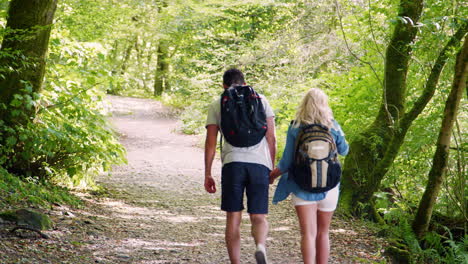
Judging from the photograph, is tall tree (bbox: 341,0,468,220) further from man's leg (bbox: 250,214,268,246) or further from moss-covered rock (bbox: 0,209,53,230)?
moss-covered rock (bbox: 0,209,53,230)

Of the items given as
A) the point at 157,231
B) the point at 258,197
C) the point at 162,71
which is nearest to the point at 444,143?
the point at 258,197

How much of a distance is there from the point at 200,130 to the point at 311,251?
1551 cm

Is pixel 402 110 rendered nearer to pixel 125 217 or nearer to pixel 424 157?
pixel 424 157

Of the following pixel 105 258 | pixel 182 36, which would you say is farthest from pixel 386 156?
pixel 182 36

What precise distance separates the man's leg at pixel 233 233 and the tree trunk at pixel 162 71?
26.3 metres

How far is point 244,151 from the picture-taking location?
13.1 ft

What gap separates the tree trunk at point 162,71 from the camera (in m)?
30.9

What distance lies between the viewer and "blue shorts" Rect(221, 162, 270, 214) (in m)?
3.96

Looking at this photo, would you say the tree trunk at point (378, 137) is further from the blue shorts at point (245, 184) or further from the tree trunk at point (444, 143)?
the blue shorts at point (245, 184)

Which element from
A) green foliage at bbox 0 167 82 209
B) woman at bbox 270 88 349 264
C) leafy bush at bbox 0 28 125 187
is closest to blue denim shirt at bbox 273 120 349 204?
woman at bbox 270 88 349 264

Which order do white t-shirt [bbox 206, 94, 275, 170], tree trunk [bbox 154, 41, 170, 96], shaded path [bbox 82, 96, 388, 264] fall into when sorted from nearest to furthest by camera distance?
1. white t-shirt [bbox 206, 94, 275, 170]
2. shaded path [bbox 82, 96, 388, 264]
3. tree trunk [bbox 154, 41, 170, 96]

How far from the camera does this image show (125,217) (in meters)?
7.21

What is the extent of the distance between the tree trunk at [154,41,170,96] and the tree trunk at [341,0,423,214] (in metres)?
22.6

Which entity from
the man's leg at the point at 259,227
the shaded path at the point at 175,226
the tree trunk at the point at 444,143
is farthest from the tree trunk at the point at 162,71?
the man's leg at the point at 259,227
